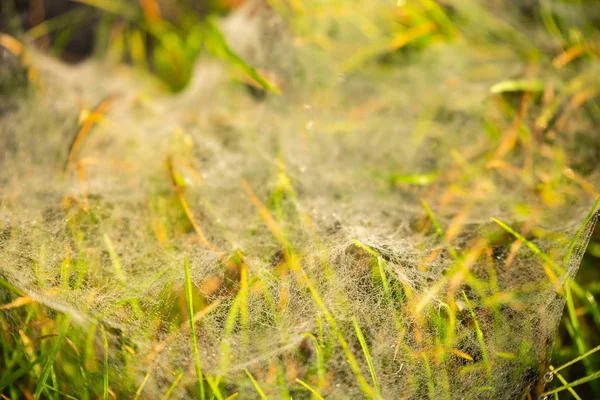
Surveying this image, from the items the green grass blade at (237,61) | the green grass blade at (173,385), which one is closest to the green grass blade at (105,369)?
the green grass blade at (173,385)

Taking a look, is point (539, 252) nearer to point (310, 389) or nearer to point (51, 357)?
point (310, 389)

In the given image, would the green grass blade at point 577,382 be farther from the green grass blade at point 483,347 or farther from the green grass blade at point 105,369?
the green grass blade at point 105,369

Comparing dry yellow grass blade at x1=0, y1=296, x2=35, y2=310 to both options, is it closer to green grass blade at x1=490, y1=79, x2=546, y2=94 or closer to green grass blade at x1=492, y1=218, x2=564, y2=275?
green grass blade at x1=492, y1=218, x2=564, y2=275

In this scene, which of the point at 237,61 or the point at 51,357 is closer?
the point at 51,357

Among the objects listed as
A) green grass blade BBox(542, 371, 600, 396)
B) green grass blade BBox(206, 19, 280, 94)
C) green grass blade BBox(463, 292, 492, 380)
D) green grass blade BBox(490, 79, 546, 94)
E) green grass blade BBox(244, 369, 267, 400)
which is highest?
green grass blade BBox(206, 19, 280, 94)

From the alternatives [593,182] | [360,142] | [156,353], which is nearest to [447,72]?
[360,142]

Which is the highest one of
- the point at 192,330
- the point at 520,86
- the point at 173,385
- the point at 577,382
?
the point at 520,86

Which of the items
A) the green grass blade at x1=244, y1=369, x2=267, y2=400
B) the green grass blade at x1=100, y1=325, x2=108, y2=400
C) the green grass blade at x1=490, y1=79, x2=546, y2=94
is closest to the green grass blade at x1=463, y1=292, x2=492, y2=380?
the green grass blade at x1=244, y1=369, x2=267, y2=400

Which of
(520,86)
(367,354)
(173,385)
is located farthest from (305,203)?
(520,86)
